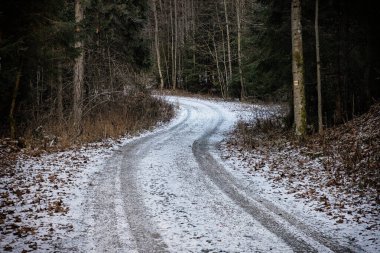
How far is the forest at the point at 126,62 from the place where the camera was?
1245 cm

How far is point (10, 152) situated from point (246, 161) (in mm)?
8281

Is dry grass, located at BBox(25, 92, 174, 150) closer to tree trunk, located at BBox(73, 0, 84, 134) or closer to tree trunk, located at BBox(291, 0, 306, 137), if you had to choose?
tree trunk, located at BBox(73, 0, 84, 134)

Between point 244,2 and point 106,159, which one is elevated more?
point 244,2

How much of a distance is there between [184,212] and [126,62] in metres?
16.9

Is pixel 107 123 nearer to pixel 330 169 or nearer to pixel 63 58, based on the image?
pixel 63 58

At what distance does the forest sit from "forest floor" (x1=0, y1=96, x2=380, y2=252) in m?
1.77

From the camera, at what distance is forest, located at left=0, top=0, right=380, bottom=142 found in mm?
12453

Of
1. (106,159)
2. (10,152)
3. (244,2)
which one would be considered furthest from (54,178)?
(244,2)

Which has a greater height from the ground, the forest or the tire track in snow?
the forest

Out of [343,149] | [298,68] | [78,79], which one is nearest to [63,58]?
[78,79]

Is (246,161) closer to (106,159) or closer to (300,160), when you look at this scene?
(300,160)

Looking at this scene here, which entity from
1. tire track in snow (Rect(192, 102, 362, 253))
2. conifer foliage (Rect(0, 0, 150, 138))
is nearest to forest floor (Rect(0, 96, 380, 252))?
tire track in snow (Rect(192, 102, 362, 253))

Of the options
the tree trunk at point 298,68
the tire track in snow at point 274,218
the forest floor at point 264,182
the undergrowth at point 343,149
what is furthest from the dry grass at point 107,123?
the tree trunk at point 298,68

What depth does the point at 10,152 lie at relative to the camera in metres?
11.9
